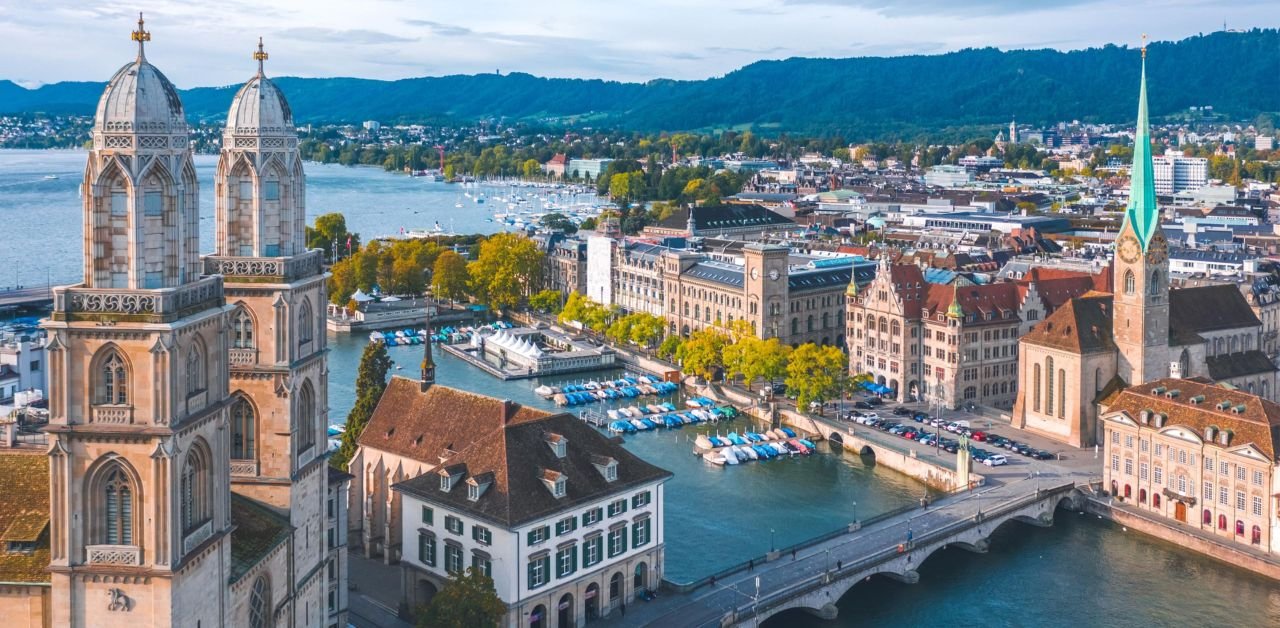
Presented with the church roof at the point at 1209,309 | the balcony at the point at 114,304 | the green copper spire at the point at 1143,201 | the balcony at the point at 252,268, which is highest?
the green copper spire at the point at 1143,201

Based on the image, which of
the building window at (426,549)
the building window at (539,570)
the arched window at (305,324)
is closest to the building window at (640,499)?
the building window at (539,570)

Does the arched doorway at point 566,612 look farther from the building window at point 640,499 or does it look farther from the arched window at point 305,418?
the arched window at point 305,418

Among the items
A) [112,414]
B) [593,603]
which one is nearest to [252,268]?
[112,414]

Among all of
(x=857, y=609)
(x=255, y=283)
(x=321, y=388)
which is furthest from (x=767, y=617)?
(x=255, y=283)

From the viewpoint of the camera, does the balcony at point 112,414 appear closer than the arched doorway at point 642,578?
Yes

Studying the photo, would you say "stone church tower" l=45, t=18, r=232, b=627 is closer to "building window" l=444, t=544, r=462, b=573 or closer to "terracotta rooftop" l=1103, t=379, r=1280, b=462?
"building window" l=444, t=544, r=462, b=573

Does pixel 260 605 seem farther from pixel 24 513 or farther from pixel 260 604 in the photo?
pixel 24 513

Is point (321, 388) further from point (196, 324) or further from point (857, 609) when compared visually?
point (857, 609)
